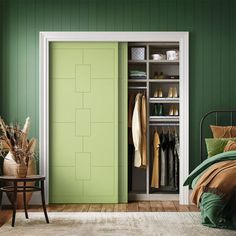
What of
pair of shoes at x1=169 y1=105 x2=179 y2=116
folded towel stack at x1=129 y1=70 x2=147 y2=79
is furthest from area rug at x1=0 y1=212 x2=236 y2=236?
folded towel stack at x1=129 y1=70 x2=147 y2=79

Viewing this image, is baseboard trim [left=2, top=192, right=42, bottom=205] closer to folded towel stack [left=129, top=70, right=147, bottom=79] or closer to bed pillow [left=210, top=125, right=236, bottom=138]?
folded towel stack [left=129, top=70, right=147, bottom=79]

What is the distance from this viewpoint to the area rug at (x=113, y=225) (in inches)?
224

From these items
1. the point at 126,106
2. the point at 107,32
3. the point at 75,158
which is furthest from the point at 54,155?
the point at 107,32

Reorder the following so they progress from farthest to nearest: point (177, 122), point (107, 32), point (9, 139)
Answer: point (177, 122) → point (107, 32) → point (9, 139)

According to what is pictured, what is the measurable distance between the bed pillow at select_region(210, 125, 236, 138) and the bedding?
139 centimetres

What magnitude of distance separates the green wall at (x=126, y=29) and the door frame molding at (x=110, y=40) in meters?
0.07

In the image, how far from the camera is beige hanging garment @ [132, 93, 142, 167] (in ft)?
26.2

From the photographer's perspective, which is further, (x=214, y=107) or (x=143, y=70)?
(x=143, y=70)

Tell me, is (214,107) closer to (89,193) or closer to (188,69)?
(188,69)

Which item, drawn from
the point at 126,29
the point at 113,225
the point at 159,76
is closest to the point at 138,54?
the point at 159,76

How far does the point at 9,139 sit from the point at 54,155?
53.9 inches

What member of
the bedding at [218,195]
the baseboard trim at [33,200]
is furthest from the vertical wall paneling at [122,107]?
the bedding at [218,195]

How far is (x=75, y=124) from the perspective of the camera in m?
7.80

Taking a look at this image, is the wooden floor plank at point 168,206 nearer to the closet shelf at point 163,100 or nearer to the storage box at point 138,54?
the closet shelf at point 163,100
